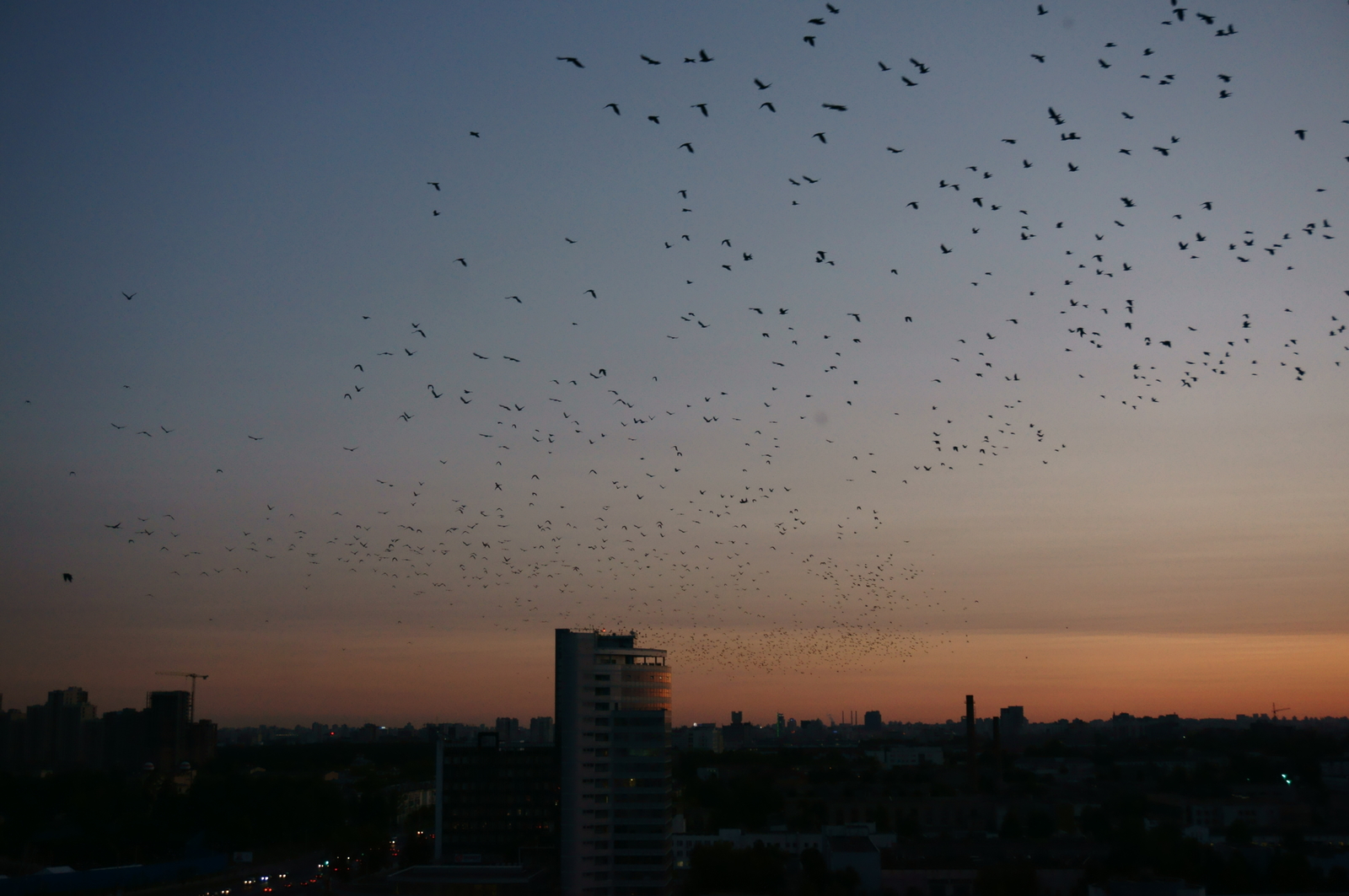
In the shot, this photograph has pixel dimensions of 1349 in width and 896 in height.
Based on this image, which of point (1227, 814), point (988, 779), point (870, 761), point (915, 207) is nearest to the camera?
point (915, 207)

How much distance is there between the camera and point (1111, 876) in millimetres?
60000

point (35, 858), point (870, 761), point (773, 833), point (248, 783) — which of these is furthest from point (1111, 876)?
point (870, 761)

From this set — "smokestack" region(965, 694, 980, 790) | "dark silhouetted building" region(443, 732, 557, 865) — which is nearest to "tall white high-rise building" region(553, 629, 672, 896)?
"dark silhouetted building" region(443, 732, 557, 865)

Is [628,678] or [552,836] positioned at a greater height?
[628,678]

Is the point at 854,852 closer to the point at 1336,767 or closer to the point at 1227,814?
the point at 1227,814

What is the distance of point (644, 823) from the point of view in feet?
189

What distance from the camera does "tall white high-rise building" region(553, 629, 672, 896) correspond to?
56875 mm

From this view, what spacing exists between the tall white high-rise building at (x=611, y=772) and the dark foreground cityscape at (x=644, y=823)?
0.10m

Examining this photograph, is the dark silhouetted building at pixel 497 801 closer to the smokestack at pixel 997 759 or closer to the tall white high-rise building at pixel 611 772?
the tall white high-rise building at pixel 611 772

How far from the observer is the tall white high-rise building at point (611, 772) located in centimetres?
5688

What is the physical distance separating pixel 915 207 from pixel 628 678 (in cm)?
3901

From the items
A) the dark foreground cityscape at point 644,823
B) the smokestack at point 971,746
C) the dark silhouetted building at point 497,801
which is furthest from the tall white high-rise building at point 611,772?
the smokestack at point 971,746

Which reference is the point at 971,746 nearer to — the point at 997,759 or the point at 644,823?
the point at 997,759

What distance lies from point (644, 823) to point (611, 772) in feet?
10.3
